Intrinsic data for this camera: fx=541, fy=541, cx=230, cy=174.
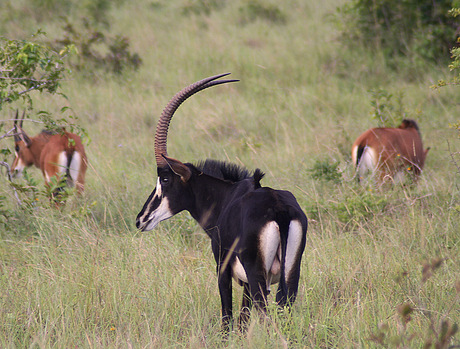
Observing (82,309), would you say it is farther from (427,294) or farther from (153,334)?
(427,294)

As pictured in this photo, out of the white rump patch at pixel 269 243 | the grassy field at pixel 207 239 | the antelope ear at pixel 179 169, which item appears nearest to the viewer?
the white rump patch at pixel 269 243

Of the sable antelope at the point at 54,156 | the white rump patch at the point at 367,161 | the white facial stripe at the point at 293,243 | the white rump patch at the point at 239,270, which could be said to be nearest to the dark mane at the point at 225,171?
the white rump patch at the point at 239,270

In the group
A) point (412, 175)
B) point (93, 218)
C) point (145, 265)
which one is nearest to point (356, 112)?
point (412, 175)

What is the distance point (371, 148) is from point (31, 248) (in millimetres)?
3530

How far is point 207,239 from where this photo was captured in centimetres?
462

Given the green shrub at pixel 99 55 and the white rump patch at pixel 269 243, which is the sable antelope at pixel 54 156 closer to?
the white rump patch at pixel 269 243

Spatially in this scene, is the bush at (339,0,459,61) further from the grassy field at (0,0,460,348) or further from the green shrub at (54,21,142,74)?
the green shrub at (54,21,142,74)

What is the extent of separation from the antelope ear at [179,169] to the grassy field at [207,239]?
0.65 metres

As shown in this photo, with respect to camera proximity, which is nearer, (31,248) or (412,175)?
(31,248)

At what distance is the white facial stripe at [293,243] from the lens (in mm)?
2721

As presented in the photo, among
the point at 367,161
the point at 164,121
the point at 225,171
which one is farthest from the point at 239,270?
the point at 367,161

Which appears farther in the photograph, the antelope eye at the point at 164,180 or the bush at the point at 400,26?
the bush at the point at 400,26

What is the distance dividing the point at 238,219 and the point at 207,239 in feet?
5.61

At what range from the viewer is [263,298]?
2.74m
